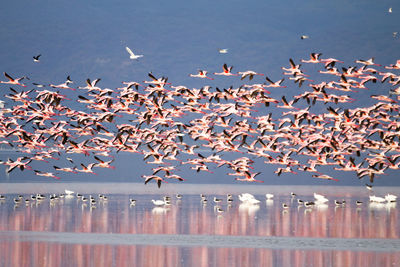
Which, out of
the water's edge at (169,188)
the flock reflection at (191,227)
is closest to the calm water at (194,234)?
the flock reflection at (191,227)

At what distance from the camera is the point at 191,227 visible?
34.9 m

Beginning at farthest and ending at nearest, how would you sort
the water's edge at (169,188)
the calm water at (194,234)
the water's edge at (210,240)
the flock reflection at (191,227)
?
the water's edge at (169,188) < the water's edge at (210,240) < the calm water at (194,234) < the flock reflection at (191,227)

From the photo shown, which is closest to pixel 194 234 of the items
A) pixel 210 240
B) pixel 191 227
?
pixel 210 240

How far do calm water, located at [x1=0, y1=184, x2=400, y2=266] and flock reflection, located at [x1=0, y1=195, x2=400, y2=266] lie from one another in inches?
1.3

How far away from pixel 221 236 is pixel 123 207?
481 inches

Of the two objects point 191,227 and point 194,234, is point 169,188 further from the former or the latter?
point 194,234

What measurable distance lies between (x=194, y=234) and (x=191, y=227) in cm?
235

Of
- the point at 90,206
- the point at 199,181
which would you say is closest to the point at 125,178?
the point at 199,181

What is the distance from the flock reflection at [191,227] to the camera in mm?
26453

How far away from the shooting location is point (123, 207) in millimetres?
43438

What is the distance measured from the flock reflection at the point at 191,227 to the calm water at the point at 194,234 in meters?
0.03

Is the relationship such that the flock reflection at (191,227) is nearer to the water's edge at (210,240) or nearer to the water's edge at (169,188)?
the water's edge at (210,240)

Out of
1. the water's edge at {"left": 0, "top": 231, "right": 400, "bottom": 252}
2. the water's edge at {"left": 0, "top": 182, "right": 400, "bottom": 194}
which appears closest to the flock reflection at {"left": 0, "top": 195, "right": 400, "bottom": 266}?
the water's edge at {"left": 0, "top": 231, "right": 400, "bottom": 252}

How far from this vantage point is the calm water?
1051 inches
